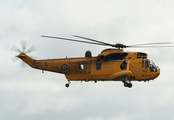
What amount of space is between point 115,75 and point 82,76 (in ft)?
12.8

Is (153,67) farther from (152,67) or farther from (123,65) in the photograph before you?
(123,65)

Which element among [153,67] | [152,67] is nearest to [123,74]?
[152,67]

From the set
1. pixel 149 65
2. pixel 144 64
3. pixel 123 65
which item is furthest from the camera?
pixel 149 65

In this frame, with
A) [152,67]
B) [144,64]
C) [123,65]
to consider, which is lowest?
[152,67]

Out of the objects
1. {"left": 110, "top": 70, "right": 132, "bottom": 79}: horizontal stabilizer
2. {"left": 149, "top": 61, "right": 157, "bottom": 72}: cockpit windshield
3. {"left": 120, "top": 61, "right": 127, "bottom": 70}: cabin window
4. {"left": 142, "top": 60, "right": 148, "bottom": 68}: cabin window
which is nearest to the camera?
{"left": 110, "top": 70, "right": 132, "bottom": 79}: horizontal stabilizer

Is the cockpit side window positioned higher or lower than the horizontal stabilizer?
higher

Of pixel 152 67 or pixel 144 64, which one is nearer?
pixel 144 64

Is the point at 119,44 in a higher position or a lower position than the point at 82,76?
higher

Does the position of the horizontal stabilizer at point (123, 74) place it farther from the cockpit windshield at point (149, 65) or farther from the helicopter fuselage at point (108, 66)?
the cockpit windshield at point (149, 65)

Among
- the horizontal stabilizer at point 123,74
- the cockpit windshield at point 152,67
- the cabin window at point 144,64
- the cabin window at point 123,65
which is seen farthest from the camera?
the cockpit windshield at point 152,67

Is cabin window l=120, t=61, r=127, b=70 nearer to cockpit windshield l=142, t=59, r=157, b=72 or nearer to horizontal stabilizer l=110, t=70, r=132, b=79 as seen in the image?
horizontal stabilizer l=110, t=70, r=132, b=79

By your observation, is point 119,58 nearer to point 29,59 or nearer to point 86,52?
point 86,52

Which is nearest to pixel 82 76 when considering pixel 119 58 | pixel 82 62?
pixel 82 62

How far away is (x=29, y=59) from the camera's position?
46.0 metres
